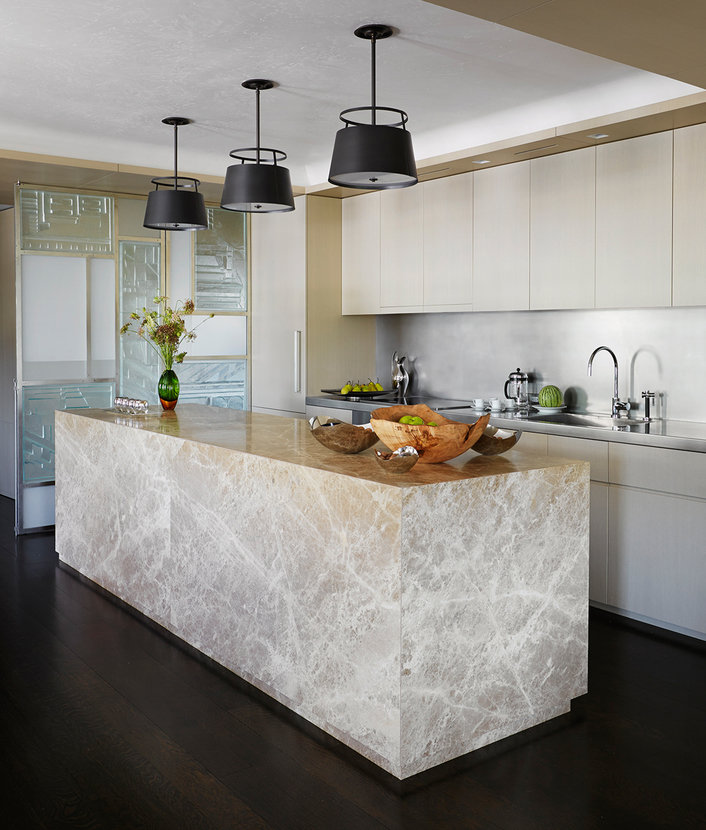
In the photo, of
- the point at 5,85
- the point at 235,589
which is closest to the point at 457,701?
the point at 235,589

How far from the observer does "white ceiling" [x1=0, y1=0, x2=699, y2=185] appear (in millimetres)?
3182

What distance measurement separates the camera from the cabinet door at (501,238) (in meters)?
4.71

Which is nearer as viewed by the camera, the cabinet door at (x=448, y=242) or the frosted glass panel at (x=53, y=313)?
the cabinet door at (x=448, y=242)

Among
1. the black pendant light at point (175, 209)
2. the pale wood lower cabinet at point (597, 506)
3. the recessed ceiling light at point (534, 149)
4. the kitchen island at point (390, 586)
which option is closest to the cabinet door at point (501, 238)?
the recessed ceiling light at point (534, 149)

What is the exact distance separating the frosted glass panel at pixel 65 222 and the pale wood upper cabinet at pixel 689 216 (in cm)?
381

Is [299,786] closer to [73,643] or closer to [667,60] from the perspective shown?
[73,643]

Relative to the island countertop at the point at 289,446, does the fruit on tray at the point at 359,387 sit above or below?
above

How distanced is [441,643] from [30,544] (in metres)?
3.77

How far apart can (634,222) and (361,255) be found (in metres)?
2.24

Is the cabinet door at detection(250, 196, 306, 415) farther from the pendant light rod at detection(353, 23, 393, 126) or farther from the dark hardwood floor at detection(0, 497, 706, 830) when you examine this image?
the dark hardwood floor at detection(0, 497, 706, 830)

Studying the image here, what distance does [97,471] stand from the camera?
431 centimetres

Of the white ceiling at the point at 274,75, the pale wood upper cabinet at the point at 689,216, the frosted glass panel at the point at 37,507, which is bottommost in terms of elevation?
the frosted glass panel at the point at 37,507

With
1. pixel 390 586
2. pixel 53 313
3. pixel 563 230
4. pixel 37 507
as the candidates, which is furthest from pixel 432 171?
pixel 37 507

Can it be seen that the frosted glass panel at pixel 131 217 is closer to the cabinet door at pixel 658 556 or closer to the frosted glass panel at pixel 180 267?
the frosted glass panel at pixel 180 267
